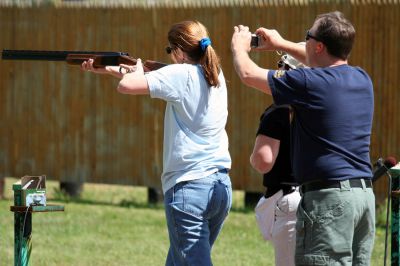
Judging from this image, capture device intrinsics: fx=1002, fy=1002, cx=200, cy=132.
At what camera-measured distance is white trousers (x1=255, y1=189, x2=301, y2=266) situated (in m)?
5.61

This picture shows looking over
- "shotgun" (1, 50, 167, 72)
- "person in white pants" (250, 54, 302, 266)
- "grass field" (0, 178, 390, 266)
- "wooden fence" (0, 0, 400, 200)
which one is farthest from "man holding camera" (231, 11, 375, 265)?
"wooden fence" (0, 0, 400, 200)

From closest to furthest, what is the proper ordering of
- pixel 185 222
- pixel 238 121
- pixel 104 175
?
pixel 185 222 → pixel 238 121 → pixel 104 175

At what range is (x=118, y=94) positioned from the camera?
42.1 feet

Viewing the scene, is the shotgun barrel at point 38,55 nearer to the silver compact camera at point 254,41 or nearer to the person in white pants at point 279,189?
the silver compact camera at point 254,41

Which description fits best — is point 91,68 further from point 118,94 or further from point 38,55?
point 118,94

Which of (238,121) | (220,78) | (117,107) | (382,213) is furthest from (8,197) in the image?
(220,78)

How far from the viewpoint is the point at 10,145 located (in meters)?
13.6

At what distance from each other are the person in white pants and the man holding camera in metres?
0.36

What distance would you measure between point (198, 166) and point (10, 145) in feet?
27.7

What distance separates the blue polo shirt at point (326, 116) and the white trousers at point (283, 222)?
2.31 ft

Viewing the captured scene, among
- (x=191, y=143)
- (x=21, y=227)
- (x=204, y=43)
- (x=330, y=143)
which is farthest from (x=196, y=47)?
(x=21, y=227)

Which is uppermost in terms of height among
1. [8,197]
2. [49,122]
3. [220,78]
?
[220,78]

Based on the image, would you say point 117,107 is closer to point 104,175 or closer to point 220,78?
point 104,175

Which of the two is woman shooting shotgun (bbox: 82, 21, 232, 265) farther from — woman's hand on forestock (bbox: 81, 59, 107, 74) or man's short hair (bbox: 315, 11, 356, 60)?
man's short hair (bbox: 315, 11, 356, 60)
